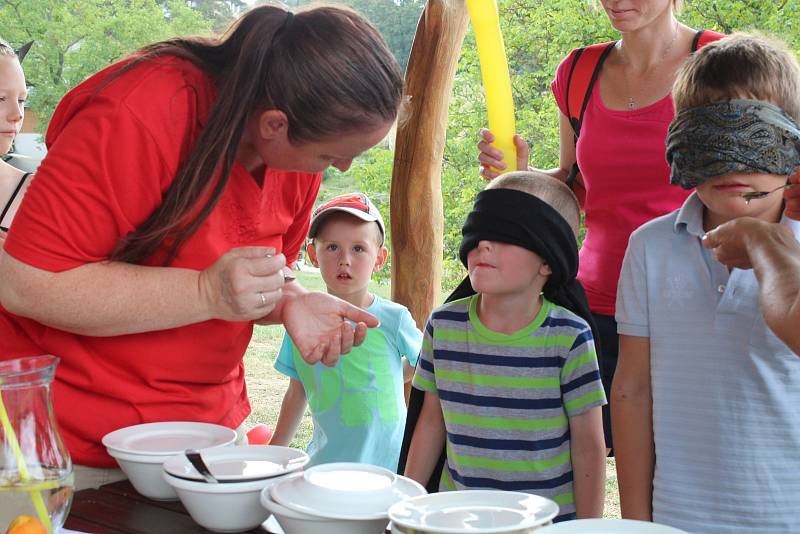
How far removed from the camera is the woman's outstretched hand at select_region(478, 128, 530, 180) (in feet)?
7.13

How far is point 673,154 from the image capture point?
1625mm

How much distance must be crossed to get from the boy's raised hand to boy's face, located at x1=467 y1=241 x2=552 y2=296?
0.56 meters

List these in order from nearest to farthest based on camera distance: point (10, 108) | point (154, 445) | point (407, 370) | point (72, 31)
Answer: point (154, 445) < point (10, 108) < point (407, 370) < point (72, 31)

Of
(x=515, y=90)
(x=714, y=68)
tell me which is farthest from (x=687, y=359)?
(x=515, y=90)

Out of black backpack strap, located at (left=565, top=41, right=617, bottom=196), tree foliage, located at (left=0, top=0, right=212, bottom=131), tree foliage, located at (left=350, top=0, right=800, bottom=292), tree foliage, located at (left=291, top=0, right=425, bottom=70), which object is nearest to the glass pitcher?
black backpack strap, located at (left=565, top=41, right=617, bottom=196)

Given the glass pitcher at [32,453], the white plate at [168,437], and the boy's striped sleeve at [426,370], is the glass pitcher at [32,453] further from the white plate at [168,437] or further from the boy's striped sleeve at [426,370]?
the boy's striped sleeve at [426,370]

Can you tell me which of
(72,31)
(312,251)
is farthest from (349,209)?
(72,31)

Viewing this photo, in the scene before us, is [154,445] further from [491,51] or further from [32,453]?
[491,51]

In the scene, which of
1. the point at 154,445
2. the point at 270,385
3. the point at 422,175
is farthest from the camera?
the point at 270,385

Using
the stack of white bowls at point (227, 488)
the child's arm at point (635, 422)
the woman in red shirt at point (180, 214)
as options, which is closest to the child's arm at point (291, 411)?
the woman in red shirt at point (180, 214)

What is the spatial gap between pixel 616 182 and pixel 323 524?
131cm

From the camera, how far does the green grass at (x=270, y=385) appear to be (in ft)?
19.2

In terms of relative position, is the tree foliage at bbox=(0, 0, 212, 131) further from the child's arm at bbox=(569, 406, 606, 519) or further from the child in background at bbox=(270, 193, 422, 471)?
the child's arm at bbox=(569, 406, 606, 519)

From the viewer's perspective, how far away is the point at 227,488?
126 cm
